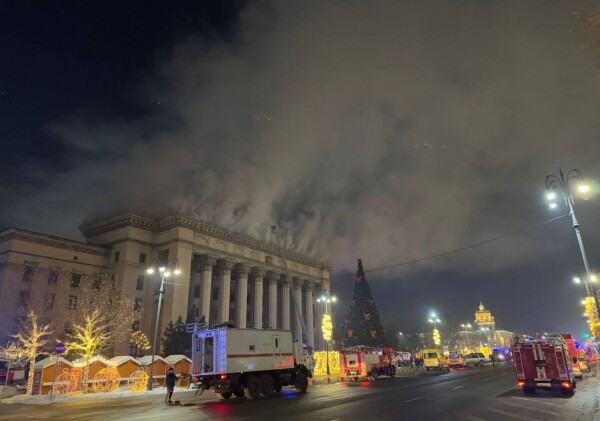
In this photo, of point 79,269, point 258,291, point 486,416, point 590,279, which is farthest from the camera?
point 258,291

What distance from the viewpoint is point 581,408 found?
13656 mm

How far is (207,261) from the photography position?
65.5 meters

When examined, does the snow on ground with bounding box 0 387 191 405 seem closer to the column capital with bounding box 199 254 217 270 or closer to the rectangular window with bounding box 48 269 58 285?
the rectangular window with bounding box 48 269 58 285

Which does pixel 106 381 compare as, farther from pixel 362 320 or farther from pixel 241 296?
pixel 362 320

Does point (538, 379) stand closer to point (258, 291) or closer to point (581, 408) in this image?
point (581, 408)

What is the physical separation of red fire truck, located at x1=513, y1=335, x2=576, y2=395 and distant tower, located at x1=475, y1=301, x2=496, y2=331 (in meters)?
192

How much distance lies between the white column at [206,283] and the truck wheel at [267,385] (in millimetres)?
40878

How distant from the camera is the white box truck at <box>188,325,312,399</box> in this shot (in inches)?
836

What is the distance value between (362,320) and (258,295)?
19.1 metres

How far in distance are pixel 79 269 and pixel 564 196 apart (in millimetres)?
56494

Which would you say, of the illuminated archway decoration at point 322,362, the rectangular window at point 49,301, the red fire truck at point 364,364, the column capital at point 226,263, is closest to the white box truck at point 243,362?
the red fire truck at point 364,364

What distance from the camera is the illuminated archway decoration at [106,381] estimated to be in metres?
26.3

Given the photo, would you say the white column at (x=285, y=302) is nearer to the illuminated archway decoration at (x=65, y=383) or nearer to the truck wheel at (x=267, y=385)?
the illuminated archway decoration at (x=65, y=383)

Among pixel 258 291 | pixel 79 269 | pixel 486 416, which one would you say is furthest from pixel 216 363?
pixel 258 291
